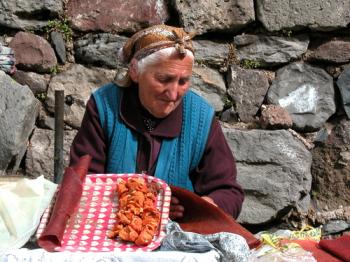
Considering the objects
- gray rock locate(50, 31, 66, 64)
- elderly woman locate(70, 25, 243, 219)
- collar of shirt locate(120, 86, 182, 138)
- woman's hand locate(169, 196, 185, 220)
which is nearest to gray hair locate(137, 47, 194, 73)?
elderly woman locate(70, 25, 243, 219)

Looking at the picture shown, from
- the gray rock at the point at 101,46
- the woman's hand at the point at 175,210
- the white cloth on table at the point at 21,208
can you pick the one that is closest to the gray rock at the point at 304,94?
the gray rock at the point at 101,46

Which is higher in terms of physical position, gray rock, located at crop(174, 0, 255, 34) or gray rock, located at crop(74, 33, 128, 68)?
gray rock, located at crop(174, 0, 255, 34)

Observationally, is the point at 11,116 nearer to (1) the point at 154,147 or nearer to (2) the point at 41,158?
(2) the point at 41,158

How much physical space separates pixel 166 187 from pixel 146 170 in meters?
0.34

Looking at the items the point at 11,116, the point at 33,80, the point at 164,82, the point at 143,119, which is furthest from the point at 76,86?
the point at 164,82

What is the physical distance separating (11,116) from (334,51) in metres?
1.63

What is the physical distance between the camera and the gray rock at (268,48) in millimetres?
3738

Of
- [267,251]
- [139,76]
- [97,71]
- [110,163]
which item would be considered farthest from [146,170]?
[97,71]

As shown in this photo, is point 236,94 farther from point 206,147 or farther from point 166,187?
point 166,187

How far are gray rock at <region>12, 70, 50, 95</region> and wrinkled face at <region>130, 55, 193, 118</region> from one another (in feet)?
3.92

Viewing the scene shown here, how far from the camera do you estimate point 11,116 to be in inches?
137

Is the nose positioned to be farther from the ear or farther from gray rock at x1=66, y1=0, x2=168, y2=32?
gray rock at x1=66, y1=0, x2=168, y2=32

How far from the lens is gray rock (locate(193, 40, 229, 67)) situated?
3715 millimetres

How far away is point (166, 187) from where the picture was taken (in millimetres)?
2297
